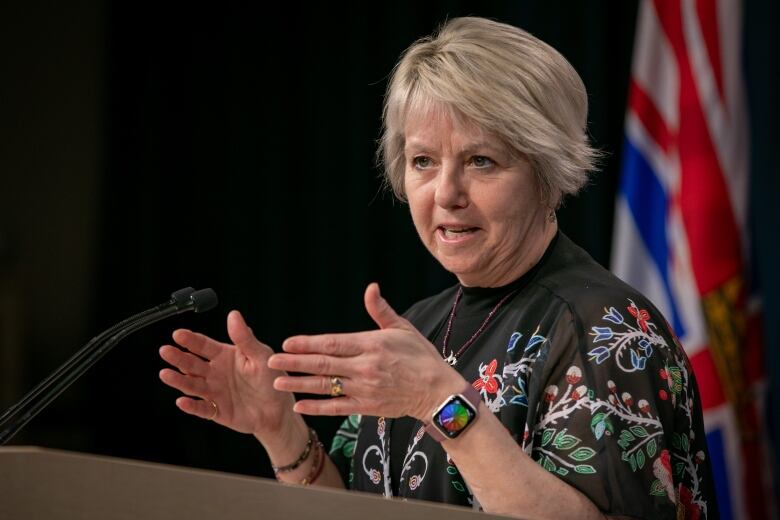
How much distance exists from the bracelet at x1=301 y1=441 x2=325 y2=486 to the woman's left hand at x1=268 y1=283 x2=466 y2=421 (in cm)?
52

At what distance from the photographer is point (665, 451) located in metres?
1.39

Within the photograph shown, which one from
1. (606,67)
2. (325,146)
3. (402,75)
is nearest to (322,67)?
(325,146)

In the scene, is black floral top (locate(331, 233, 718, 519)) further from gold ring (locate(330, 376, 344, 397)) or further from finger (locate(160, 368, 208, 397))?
finger (locate(160, 368, 208, 397))

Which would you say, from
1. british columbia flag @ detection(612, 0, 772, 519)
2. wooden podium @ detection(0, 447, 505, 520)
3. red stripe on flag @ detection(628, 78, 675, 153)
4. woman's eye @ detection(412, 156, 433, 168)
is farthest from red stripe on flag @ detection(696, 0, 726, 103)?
wooden podium @ detection(0, 447, 505, 520)

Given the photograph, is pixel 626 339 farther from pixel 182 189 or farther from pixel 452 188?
pixel 182 189

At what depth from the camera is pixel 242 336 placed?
1.55 m

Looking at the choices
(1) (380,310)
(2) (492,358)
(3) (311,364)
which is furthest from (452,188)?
(3) (311,364)

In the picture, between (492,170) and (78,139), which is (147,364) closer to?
(78,139)

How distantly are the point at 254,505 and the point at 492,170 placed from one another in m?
0.75

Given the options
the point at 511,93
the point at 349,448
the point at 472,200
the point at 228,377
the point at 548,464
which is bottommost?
the point at 349,448

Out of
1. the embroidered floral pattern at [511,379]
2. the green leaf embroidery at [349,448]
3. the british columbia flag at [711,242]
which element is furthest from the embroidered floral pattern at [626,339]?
the british columbia flag at [711,242]

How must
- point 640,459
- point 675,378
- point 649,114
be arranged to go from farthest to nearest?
point 649,114, point 675,378, point 640,459

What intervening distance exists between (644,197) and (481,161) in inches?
62.2

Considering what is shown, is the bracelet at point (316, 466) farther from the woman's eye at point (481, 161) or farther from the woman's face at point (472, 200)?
the woman's eye at point (481, 161)
